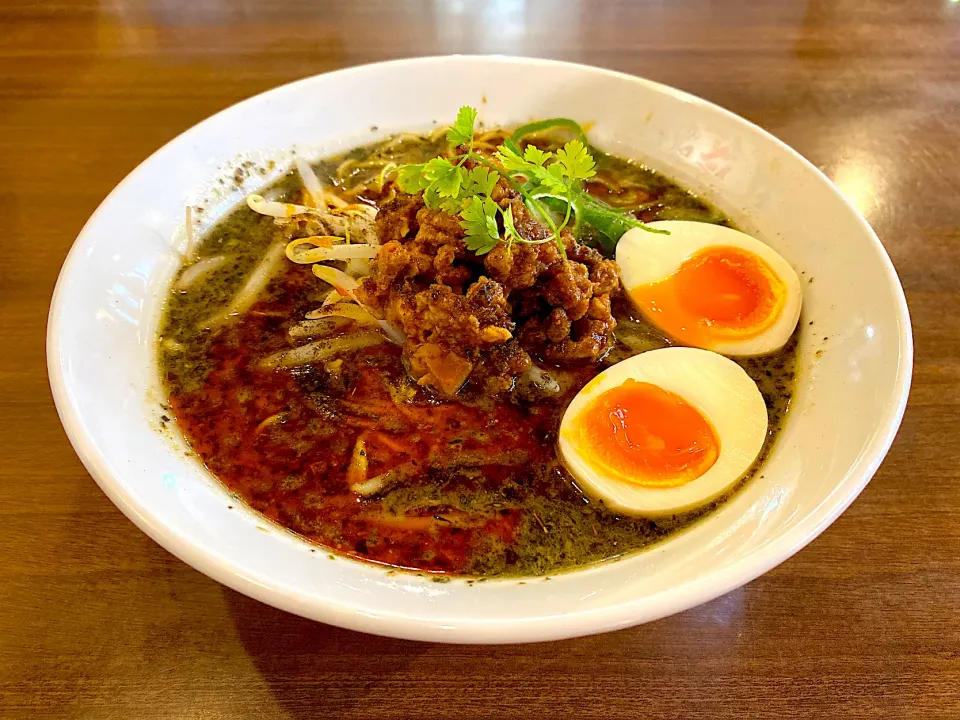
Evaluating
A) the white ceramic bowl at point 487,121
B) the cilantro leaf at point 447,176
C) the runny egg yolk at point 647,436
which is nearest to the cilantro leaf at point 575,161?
the cilantro leaf at point 447,176

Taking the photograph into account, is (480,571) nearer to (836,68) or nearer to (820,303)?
(820,303)

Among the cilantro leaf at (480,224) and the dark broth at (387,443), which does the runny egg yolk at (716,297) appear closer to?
the dark broth at (387,443)

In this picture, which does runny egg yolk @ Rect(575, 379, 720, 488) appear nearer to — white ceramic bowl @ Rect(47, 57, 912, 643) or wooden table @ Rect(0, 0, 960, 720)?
white ceramic bowl @ Rect(47, 57, 912, 643)

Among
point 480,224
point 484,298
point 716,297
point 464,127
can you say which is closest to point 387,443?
point 484,298

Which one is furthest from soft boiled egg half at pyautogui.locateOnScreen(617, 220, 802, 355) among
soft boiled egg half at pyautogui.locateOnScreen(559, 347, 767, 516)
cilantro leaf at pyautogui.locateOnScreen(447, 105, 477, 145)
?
cilantro leaf at pyautogui.locateOnScreen(447, 105, 477, 145)

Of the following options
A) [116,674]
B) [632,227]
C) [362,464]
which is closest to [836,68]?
[632,227]

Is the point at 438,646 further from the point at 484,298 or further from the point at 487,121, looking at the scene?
the point at 487,121
